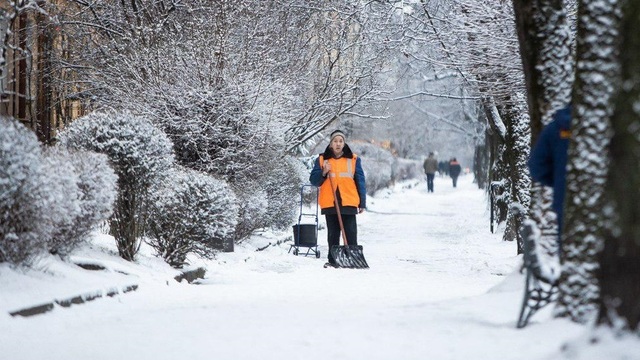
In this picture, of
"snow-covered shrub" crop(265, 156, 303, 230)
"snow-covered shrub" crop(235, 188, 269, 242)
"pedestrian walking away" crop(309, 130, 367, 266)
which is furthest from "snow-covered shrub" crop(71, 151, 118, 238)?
"snow-covered shrub" crop(265, 156, 303, 230)

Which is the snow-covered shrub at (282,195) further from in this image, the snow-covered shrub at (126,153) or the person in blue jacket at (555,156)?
the person in blue jacket at (555,156)

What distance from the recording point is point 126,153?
10.7 meters

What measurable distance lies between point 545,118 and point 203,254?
5831 mm

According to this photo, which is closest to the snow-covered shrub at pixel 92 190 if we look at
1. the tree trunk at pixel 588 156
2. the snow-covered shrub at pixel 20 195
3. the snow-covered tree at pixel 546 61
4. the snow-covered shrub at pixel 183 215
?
the snow-covered shrub at pixel 20 195

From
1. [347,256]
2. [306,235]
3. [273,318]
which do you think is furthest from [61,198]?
[306,235]

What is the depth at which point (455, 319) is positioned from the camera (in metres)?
6.82

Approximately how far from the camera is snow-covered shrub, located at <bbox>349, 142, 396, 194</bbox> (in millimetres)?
38562

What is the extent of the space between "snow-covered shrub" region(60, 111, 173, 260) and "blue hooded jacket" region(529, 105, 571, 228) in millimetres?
4738

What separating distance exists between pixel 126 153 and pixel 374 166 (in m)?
29.7

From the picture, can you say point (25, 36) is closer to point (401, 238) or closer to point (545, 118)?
point (401, 238)

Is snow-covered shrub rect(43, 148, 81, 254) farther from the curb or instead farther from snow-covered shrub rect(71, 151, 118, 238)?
the curb

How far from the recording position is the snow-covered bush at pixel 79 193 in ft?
28.7

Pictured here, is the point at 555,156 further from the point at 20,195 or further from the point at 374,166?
the point at 374,166

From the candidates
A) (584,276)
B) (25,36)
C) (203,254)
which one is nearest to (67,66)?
(25,36)
